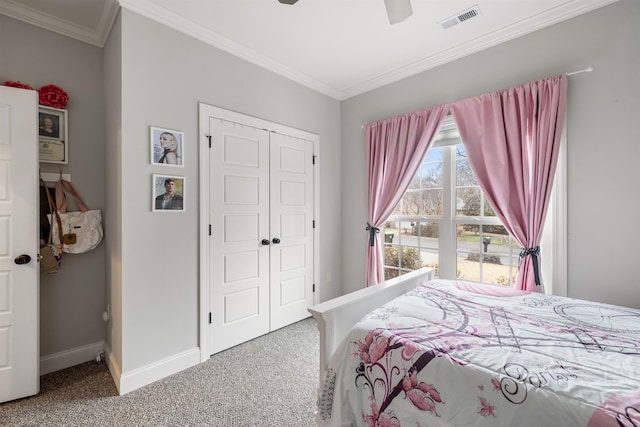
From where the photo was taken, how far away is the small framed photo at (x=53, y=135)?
2150 mm

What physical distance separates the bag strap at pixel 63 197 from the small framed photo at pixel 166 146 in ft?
2.66

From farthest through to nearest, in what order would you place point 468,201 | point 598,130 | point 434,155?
point 434,155 → point 468,201 → point 598,130

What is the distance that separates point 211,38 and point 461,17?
6.80 feet

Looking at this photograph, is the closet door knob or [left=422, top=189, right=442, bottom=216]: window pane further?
[left=422, top=189, right=442, bottom=216]: window pane

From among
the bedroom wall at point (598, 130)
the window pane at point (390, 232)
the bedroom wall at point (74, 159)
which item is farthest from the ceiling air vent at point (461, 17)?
the bedroom wall at point (74, 159)

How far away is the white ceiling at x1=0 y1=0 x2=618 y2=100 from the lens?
2.05 m

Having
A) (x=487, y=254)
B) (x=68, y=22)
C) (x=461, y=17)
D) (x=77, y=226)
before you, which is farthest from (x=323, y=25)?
(x=77, y=226)

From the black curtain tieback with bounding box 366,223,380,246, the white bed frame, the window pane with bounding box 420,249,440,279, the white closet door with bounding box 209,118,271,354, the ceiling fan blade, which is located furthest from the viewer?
the black curtain tieback with bounding box 366,223,380,246

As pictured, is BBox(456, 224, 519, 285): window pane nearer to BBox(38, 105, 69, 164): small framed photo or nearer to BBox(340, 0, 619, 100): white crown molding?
BBox(340, 0, 619, 100): white crown molding

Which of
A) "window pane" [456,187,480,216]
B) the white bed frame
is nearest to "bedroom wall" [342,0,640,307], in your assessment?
"window pane" [456,187,480,216]

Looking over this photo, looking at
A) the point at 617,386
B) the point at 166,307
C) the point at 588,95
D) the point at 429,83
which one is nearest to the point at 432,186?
the point at 429,83

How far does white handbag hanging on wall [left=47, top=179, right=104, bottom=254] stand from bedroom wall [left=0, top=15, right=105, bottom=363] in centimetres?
9

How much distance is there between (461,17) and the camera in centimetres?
220

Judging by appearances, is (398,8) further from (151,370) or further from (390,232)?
(151,370)
